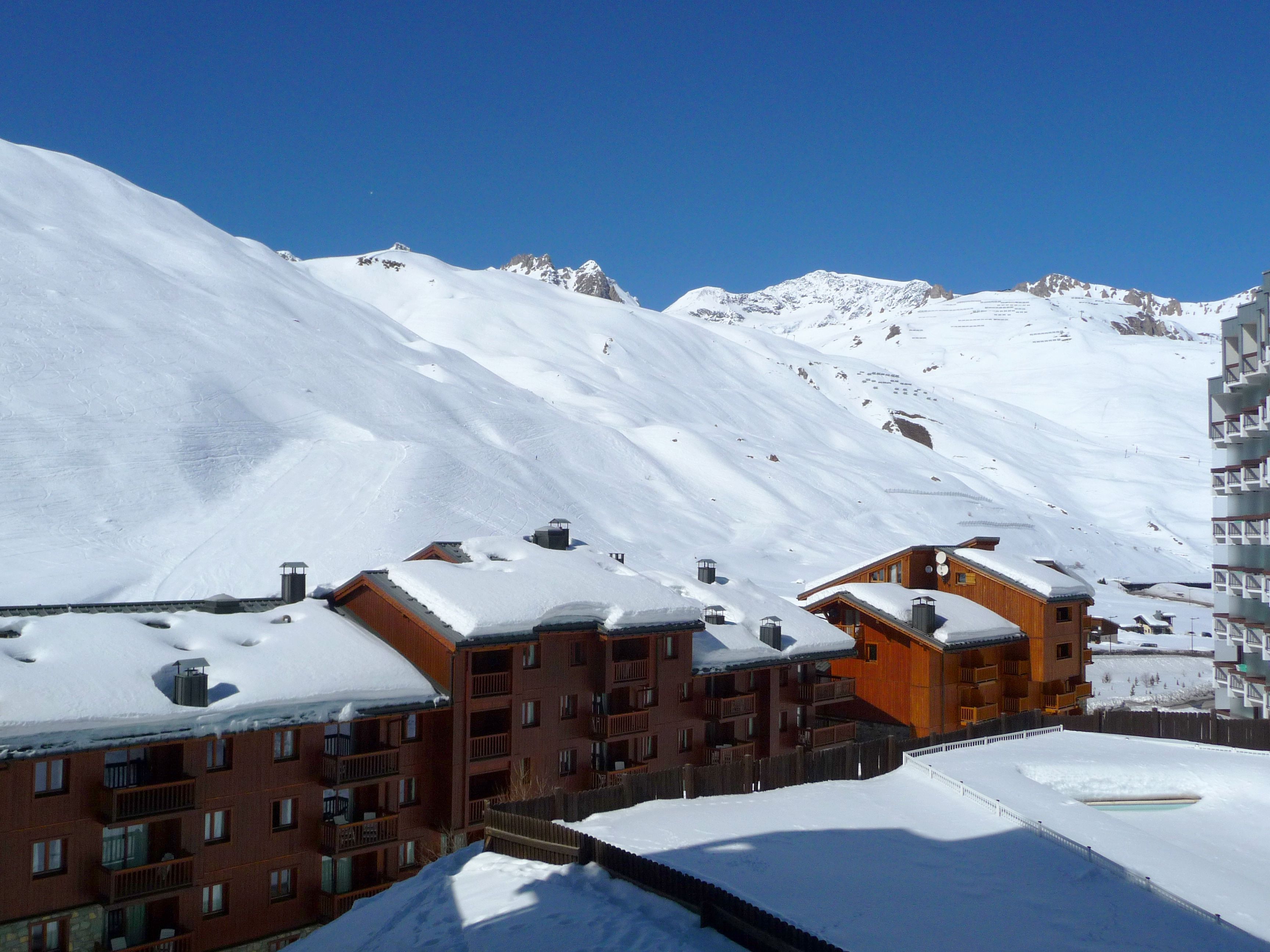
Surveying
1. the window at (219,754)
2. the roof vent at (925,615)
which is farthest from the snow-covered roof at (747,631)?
the window at (219,754)

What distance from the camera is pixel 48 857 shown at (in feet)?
75.7

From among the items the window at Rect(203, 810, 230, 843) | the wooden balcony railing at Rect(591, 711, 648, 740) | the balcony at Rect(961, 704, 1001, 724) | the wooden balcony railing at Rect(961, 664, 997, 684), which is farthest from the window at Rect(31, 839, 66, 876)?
the wooden balcony railing at Rect(961, 664, 997, 684)

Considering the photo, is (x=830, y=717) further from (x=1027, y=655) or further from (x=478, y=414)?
(x=478, y=414)

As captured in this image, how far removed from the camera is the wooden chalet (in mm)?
45031

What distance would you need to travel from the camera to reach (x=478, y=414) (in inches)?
4284

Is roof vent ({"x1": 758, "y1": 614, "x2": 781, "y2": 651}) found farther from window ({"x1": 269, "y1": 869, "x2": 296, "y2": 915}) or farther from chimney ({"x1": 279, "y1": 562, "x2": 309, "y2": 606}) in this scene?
window ({"x1": 269, "y1": 869, "x2": 296, "y2": 915})

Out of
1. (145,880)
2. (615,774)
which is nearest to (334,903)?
(145,880)

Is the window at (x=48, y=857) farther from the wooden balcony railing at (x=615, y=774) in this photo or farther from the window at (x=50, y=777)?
the wooden balcony railing at (x=615, y=774)

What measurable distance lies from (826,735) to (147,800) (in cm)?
2624

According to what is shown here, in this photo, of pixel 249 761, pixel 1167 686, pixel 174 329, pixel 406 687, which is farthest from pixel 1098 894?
pixel 174 329

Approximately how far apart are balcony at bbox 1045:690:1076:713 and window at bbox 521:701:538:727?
2681cm

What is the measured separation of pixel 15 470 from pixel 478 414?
45.2 meters

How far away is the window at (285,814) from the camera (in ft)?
88.5

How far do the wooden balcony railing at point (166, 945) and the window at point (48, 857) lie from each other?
197 centimetres
